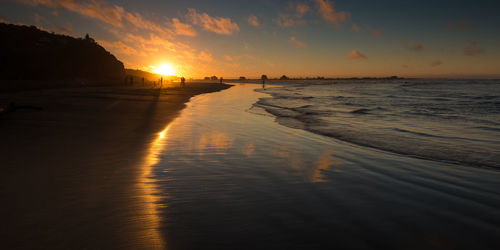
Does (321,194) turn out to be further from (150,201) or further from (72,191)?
(72,191)

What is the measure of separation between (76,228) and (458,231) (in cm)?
460

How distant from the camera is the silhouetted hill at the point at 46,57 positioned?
155ft

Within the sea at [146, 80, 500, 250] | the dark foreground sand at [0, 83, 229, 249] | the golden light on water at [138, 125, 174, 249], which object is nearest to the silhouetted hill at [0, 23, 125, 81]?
the dark foreground sand at [0, 83, 229, 249]

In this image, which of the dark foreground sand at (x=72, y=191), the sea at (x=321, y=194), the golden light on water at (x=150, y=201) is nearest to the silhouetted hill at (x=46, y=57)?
the dark foreground sand at (x=72, y=191)

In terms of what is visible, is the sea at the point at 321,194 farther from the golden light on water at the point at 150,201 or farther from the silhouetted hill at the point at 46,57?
the silhouetted hill at the point at 46,57

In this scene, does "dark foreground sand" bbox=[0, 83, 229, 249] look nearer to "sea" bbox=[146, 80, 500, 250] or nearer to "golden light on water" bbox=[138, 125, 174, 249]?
"golden light on water" bbox=[138, 125, 174, 249]

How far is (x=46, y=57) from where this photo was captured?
56.9 meters

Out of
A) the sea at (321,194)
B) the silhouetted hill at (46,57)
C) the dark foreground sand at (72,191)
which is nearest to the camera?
the dark foreground sand at (72,191)

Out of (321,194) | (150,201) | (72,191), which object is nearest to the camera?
(150,201)

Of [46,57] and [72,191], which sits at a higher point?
[46,57]

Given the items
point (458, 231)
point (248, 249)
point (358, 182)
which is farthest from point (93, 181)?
point (458, 231)

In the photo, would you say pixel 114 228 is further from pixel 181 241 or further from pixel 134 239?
pixel 181 241

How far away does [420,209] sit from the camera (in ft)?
12.0

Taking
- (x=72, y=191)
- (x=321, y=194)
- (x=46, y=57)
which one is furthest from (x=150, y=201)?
(x=46, y=57)
